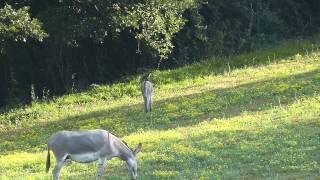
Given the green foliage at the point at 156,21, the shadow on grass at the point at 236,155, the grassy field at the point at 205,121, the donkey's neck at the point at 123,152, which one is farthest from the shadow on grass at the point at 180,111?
the donkey's neck at the point at 123,152

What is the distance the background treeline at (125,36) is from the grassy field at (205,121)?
7.39 ft

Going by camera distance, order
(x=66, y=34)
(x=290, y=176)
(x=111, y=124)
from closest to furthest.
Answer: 1. (x=290, y=176)
2. (x=111, y=124)
3. (x=66, y=34)

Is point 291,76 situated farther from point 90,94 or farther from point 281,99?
point 90,94

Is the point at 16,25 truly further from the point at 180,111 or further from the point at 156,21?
the point at 156,21

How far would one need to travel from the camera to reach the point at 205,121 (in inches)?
806

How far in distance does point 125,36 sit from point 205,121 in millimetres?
15833

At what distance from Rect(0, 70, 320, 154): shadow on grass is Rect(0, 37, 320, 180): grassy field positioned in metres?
0.04

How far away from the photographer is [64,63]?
34.3 m

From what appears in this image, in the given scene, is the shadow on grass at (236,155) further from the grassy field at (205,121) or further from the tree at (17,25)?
the tree at (17,25)

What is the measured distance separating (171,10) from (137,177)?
1835 centimetres

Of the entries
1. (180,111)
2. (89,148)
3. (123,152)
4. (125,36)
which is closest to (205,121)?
(180,111)

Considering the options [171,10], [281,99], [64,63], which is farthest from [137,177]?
[64,63]

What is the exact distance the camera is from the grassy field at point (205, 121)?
14.2 metres

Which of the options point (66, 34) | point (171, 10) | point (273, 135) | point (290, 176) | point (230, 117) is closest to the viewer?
point (290, 176)
